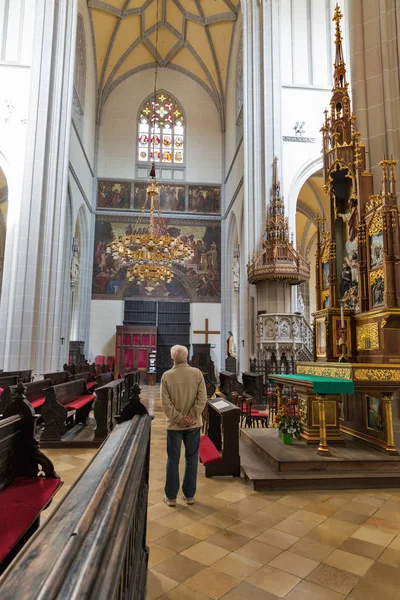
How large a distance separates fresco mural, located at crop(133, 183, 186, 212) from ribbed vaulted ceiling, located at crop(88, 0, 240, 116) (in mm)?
5373

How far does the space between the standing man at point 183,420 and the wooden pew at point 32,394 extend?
2995mm

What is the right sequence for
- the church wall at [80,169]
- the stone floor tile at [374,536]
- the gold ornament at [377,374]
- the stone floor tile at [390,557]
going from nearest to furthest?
the stone floor tile at [390,557] < the stone floor tile at [374,536] < the gold ornament at [377,374] < the church wall at [80,169]

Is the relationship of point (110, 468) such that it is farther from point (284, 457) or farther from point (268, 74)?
point (268, 74)

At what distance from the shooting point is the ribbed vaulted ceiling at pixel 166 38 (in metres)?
19.9

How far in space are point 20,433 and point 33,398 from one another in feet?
14.6

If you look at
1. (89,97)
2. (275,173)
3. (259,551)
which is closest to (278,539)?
(259,551)

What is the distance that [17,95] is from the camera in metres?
12.8

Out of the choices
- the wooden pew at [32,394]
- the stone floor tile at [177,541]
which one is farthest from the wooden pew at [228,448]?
the wooden pew at [32,394]

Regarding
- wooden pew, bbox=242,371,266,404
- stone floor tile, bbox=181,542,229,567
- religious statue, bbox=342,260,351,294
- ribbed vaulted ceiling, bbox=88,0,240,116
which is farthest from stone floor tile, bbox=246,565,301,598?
ribbed vaulted ceiling, bbox=88,0,240,116

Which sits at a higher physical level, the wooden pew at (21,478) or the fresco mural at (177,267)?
the fresco mural at (177,267)

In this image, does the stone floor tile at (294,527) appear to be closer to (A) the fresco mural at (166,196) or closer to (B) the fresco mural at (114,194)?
(A) the fresco mural at (166,196)

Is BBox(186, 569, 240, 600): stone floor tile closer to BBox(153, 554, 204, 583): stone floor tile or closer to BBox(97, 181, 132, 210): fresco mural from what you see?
BBox(153, 554, 204, 583): stone floor tile

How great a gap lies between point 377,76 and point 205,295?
15.3 metres

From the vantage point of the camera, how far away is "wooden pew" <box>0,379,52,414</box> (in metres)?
5.84
